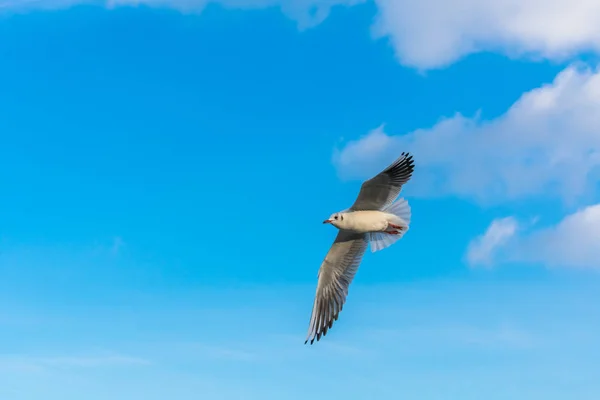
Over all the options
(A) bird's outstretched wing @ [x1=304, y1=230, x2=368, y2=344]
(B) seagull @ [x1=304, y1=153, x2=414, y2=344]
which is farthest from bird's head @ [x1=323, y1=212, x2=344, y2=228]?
(A) bird's outstretched wing @ [x1=304, y1=230, x2=368, y2=344]

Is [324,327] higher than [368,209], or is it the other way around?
[368,209]

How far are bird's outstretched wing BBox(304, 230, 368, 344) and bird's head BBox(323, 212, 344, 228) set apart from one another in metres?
0.89

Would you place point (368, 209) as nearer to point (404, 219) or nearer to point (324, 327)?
point (404, 219)

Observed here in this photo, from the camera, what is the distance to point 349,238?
15.9m

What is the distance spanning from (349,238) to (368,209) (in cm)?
106

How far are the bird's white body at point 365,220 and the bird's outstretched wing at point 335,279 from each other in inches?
35.2

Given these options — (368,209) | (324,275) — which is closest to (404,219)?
(368,209)

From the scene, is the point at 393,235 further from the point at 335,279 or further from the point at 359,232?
the point at 335,279

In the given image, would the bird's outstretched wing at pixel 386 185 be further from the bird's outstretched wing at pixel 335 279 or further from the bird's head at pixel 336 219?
the bird's outstretched wing at pixel 335 279

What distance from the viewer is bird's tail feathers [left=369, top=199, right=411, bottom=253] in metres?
15.2

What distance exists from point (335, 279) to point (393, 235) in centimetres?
189

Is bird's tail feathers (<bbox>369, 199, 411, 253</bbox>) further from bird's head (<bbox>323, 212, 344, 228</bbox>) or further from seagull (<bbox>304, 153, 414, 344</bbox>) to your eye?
bird's head (<bbox>323, 212, 344, 228</bbox>)

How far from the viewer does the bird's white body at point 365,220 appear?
587 inches

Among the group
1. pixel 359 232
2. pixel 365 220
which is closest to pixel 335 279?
Result: pixel 359 232
